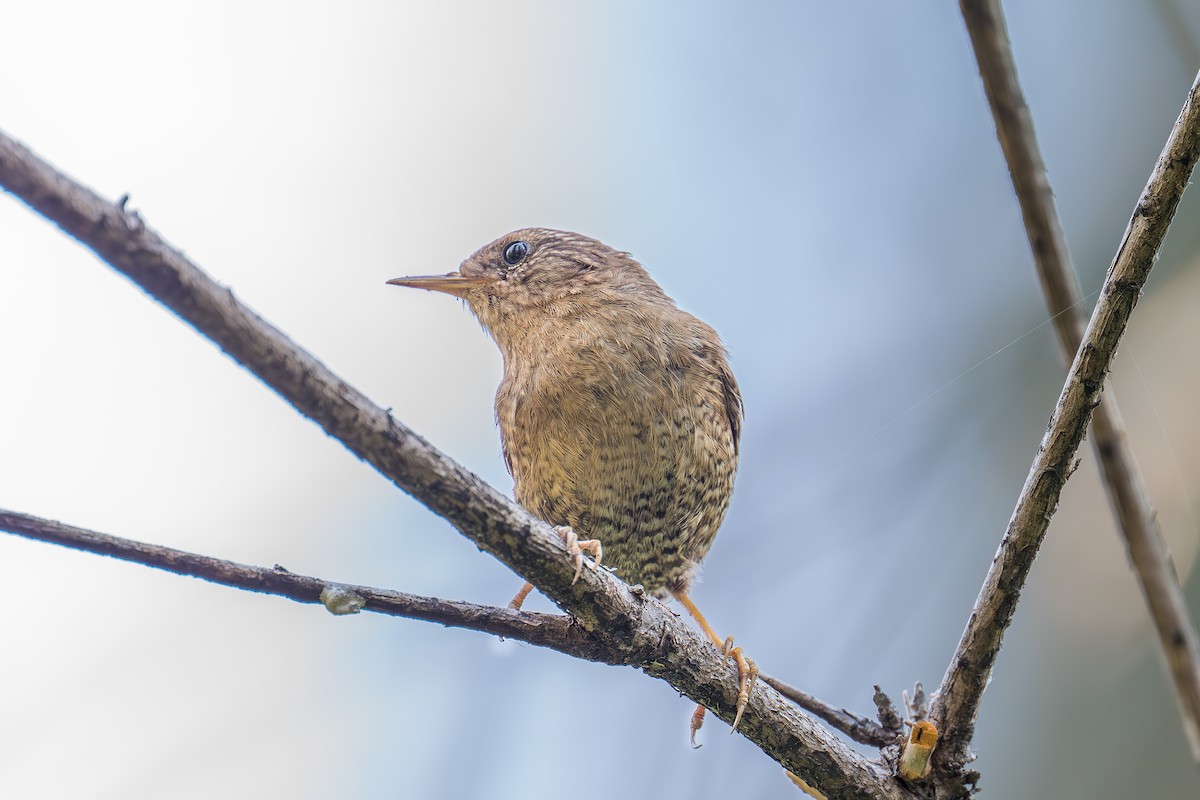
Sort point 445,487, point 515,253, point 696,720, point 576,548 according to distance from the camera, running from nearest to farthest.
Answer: point 445,487, point 576,548, point 696,720, point 515,253

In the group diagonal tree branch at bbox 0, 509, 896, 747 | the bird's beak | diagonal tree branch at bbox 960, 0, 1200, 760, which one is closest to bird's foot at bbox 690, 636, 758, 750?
diagonal tree branch at bbox 0, 509, 896, 747

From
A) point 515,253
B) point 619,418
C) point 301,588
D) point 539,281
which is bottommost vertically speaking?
point 301,588

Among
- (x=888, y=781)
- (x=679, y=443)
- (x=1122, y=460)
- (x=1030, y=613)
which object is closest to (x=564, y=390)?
(x=679, y=443)

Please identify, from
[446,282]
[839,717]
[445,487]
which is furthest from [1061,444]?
[446,282]

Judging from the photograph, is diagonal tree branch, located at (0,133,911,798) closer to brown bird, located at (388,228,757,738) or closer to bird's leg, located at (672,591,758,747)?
bird's leg, located at (672,591,758,747)

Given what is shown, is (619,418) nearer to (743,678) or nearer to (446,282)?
(743,678)

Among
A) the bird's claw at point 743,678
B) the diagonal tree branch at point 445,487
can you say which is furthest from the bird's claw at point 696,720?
the diagonal tree branch at point 445,487

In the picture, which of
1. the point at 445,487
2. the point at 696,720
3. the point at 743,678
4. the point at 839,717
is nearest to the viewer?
the point at 445,487

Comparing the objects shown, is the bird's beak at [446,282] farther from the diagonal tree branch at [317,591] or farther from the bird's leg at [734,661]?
the diagonal tree branch at [317,591]
